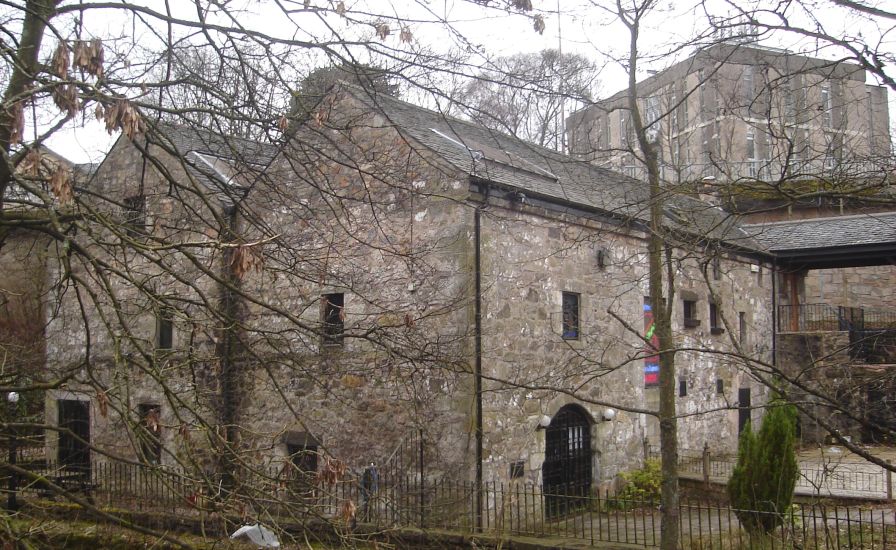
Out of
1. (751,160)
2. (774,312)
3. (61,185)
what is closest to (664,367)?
(61,185)

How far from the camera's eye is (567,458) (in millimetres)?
13312

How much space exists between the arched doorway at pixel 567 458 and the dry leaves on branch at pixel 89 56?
393 inches

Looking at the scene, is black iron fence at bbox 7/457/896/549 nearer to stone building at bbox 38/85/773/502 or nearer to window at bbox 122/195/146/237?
stone building at bbox 38/85/773/502

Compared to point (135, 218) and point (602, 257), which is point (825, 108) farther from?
point (602, 257)

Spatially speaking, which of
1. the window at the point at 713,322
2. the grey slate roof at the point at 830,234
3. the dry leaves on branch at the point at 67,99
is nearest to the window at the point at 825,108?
the dry leaves on branch at the point at 67,99

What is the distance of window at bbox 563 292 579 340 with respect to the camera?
44.7ft

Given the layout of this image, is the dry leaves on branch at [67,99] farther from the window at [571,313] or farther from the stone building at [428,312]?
the window at [571,313]

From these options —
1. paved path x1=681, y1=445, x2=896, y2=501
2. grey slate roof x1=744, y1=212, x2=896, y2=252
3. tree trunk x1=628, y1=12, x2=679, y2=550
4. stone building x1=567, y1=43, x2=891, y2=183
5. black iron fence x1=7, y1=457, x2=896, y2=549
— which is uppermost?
grey slate roof x1=744, y1=212, x2=896, y2=252

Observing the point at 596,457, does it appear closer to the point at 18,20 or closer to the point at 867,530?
the point at 867,530

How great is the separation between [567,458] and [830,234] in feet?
44.9

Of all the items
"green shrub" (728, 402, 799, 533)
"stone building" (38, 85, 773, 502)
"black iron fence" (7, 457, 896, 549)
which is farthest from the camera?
"stone building" (38, 85, 773, 502)

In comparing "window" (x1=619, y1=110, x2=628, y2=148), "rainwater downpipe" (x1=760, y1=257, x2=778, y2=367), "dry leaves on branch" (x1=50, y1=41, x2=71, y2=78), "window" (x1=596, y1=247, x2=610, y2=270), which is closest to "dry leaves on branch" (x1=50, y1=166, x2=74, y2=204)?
"dry leaves on branch" (x1=50, y1=41, x2=71, y2=78)

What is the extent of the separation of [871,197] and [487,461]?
22.7 feet

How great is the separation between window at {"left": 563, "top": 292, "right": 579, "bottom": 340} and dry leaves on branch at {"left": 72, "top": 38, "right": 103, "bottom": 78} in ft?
33.7
